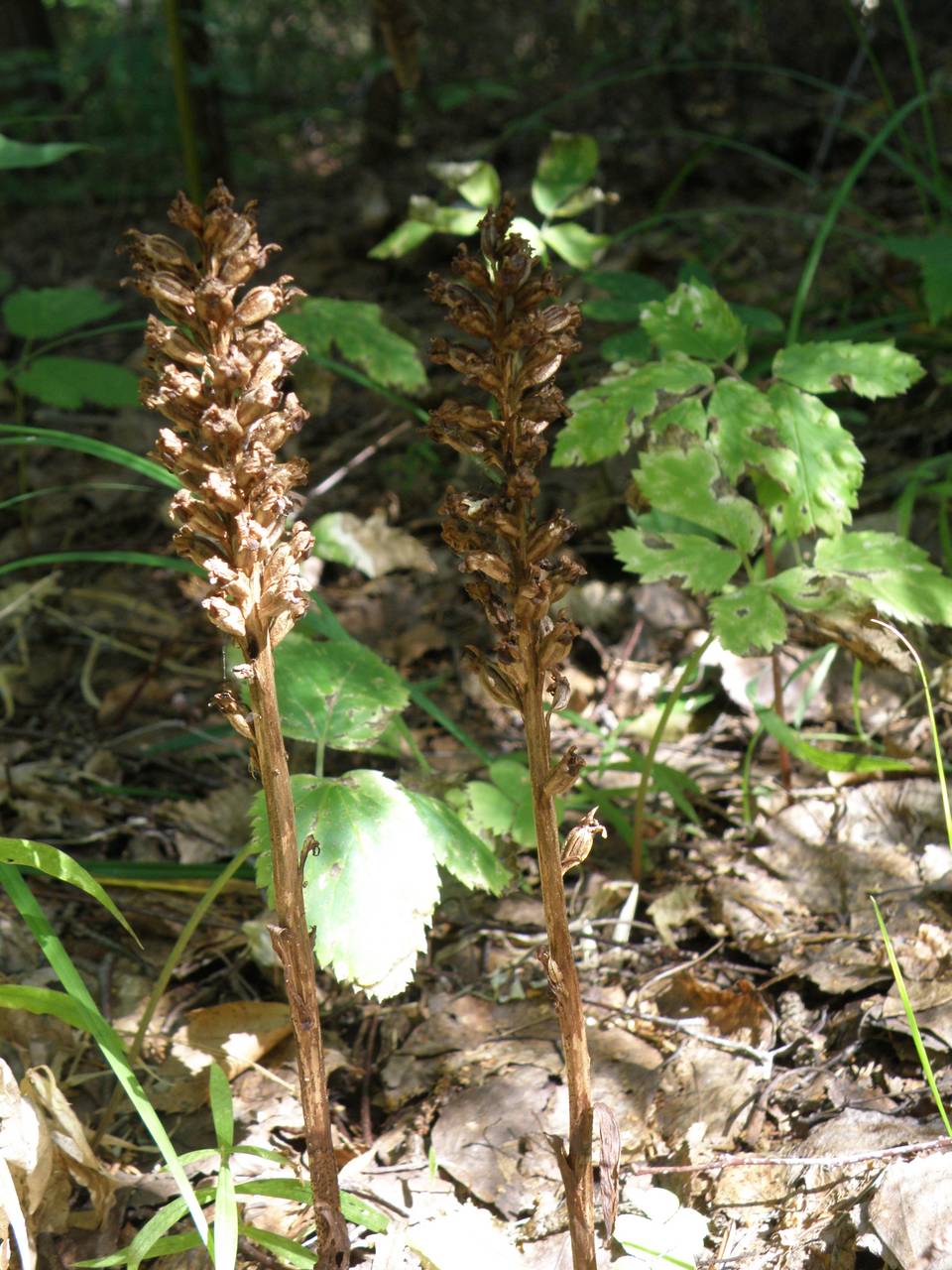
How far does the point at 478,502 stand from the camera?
122cm

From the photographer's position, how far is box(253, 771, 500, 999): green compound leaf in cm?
155

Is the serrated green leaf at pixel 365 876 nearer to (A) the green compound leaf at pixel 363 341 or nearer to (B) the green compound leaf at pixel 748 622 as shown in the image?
(B) the green compound leaf at pixel 748 622

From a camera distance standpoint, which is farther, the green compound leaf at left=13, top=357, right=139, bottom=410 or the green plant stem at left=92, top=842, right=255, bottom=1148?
the green compound leaf at left=13, top=357, right=139, bottom=410

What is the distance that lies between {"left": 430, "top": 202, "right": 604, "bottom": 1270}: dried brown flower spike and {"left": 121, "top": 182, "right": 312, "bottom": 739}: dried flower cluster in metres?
0.18

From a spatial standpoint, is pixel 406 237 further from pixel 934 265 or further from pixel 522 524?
pixel 522 524

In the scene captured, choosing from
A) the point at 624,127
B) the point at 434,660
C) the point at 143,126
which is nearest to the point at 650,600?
the point at 434,660

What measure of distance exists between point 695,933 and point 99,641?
177 cm

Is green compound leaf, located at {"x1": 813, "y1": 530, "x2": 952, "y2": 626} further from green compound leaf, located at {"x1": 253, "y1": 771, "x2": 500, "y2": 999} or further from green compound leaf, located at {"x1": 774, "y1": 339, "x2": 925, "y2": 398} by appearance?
green compound leaf, located at {"x1": 253, "y1": 771, "x2": 500, "y2": 999}

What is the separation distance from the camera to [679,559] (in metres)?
2.13

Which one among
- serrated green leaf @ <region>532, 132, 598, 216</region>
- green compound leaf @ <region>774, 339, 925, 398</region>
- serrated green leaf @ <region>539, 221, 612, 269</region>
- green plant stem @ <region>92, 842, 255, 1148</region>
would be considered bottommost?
green plant stem @ <region>92, 842, 255, 1148</region>

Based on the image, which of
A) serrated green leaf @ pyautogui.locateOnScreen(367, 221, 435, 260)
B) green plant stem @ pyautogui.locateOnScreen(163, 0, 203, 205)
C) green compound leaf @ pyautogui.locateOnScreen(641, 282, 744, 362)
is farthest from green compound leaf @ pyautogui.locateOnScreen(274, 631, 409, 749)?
green plant stem @ pyautogui.locateOnScreen(163, 0, 203, 205)

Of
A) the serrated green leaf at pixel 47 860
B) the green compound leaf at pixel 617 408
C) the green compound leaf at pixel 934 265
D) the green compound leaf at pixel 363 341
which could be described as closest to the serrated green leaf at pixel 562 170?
the green compound leaf at pixel 363 341

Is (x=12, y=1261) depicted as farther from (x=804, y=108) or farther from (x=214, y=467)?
(x=804, y=108)

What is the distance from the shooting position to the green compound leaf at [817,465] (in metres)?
2.14
